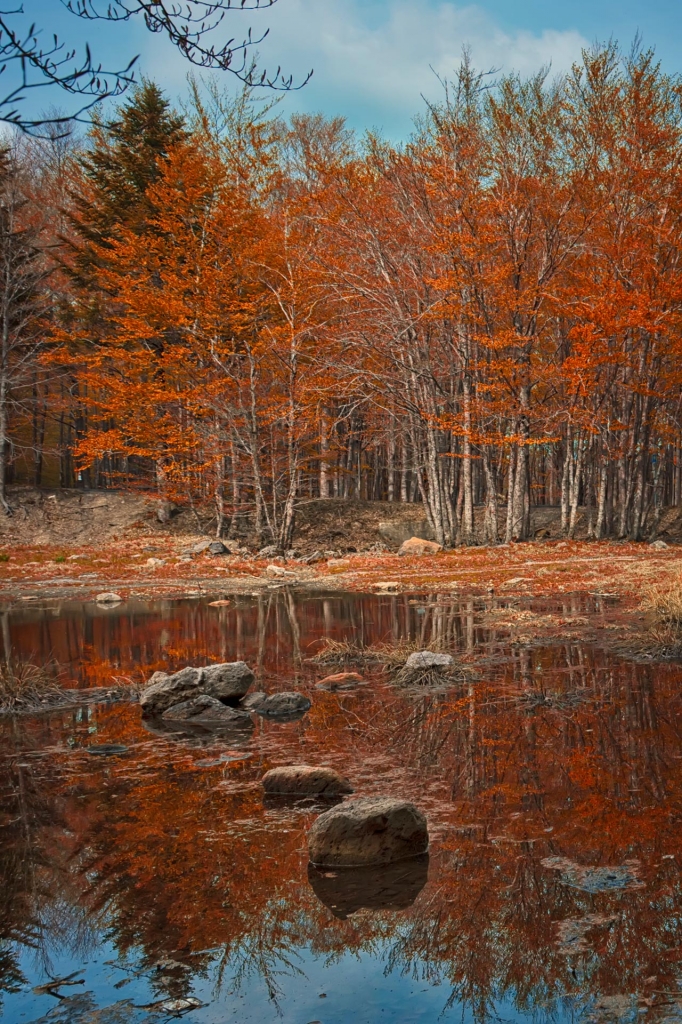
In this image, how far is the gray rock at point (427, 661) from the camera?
9820 mm

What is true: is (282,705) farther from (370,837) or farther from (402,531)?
(402,531)

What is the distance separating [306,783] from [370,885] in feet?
4.82

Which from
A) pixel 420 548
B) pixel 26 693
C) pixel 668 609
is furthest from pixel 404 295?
pixel 26 693

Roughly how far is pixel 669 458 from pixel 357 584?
2623 cm

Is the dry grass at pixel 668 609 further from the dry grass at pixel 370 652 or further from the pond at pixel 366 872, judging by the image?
the dry grass at pixel 370 652

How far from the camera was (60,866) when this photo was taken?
5.07 metres

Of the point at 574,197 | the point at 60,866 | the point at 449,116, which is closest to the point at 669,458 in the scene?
the point at 574,197

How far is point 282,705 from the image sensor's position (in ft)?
28.7

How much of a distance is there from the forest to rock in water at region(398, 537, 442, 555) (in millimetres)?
1237

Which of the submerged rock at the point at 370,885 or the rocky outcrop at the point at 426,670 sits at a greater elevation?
the rocky outcrop at the point at 426,670

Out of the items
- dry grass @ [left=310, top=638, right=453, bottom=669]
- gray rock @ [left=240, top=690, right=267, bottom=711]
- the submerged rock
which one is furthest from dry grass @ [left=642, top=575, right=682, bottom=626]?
the submerged rock

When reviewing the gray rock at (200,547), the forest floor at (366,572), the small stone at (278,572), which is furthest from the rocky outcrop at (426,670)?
the gray rock at (200,547)

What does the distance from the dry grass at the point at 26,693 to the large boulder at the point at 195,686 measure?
98 cm

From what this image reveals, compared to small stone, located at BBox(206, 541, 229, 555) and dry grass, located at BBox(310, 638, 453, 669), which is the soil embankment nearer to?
small stone, located at BBox(206, 541, 229, 555)
